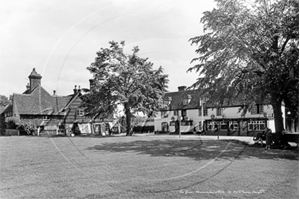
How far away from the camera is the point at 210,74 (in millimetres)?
8664

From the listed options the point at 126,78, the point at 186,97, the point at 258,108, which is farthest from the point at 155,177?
the point at 258,108

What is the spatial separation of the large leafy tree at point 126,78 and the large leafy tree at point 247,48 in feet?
5.72

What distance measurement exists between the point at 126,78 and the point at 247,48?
14.2 ft

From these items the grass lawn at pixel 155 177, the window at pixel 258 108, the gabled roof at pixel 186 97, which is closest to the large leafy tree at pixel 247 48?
the gabled roof at pixel 186 97

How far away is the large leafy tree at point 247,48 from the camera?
23.6 feet

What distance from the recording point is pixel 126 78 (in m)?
9.70

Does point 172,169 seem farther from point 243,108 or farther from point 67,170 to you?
point 243,108

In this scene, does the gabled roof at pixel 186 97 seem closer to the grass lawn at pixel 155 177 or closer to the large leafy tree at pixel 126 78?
the large leafy tree at pixel 126 78

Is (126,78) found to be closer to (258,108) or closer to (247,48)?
(247,48)

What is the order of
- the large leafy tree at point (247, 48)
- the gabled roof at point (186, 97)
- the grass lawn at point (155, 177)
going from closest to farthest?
the grass lawn at point (155, 177) < the large leafy tree at point (247, 48) < the gabled roof at point (186, 97)

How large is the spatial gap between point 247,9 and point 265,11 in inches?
37.5

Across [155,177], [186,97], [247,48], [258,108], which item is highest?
[247,48]

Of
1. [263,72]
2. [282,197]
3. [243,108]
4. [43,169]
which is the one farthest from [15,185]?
[243,108]

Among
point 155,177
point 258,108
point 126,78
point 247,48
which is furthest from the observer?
point 258,108
